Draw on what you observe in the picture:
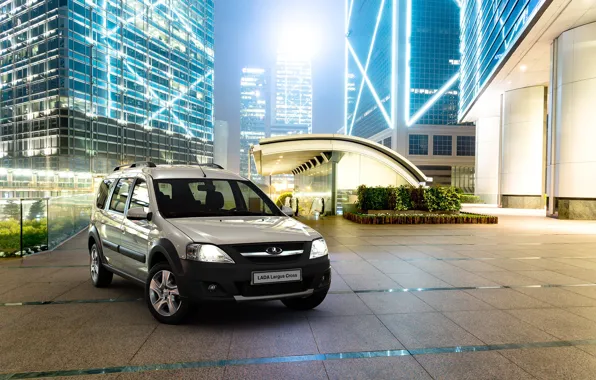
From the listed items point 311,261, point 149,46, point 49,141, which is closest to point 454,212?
point 311,261

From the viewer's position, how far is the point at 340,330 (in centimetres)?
458

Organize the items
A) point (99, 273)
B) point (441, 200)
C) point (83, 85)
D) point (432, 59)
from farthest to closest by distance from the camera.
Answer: point (432, 59), point (83, 85), point (441, 200), point (99, 273)

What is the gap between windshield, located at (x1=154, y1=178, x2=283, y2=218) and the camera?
5.30 m

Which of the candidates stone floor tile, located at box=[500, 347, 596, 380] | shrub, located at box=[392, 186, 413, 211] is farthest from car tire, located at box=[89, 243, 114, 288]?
shrub, located at box=[392, 186, 413, 211]

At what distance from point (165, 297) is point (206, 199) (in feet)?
4.89

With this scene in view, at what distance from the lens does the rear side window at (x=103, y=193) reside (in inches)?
269

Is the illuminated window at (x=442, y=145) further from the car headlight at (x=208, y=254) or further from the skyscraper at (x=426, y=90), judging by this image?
the car headlight at (x=208, y=254)

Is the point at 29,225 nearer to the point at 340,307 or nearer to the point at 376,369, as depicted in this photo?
the point at 340,307

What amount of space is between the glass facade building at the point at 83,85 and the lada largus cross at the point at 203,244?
56.2 meters

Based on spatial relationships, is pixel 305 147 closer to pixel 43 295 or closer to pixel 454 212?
pixel 454 212

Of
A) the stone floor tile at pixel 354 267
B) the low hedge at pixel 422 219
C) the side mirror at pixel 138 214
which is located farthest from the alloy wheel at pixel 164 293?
the low hedge at pixel 422 219

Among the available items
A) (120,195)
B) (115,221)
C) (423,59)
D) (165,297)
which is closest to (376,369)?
(165,297)

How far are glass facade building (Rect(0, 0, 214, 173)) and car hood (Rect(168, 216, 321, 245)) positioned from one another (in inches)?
2264

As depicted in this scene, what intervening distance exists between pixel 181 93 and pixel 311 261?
8259 cm
